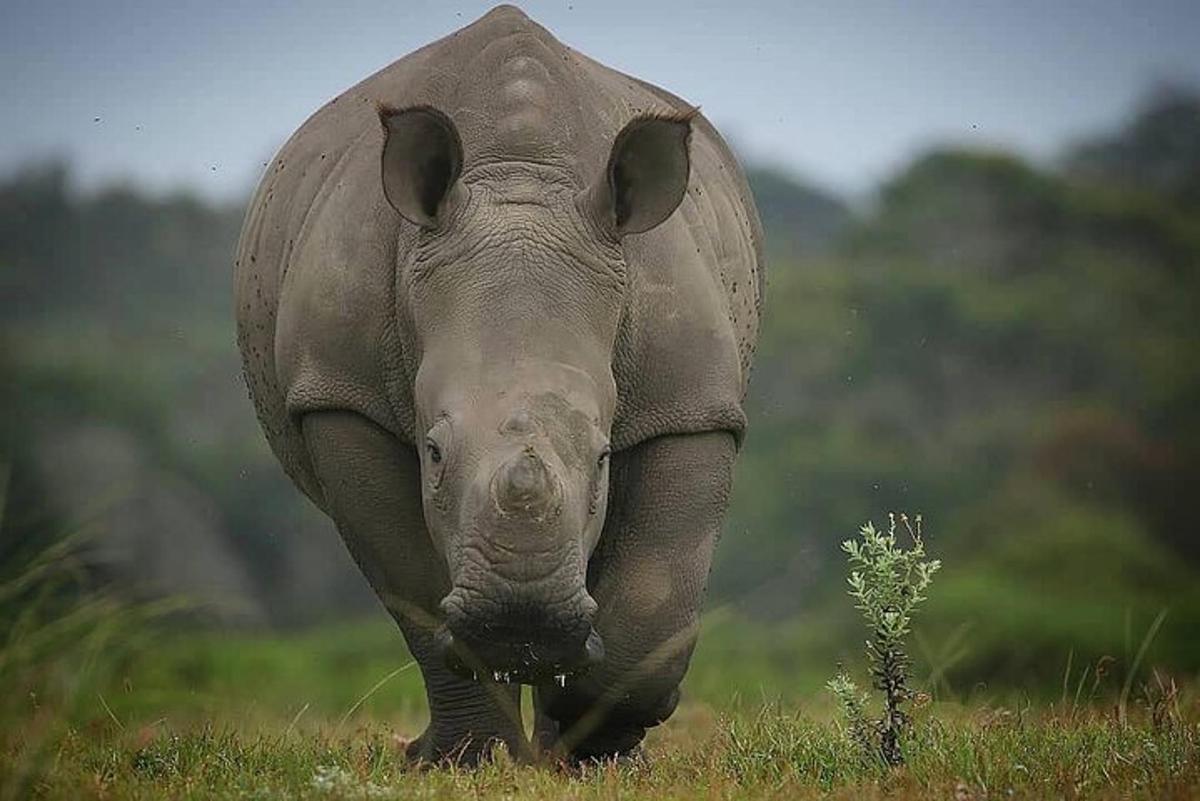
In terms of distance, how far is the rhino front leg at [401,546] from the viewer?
7879 millimetres

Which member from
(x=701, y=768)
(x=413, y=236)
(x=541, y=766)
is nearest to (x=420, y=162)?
(x=413, y=236)

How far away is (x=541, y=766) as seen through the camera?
25.0ft

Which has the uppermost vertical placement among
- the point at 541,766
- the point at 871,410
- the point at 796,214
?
the point at 796,214

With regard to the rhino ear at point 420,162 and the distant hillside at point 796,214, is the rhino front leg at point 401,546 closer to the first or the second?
the rhino ear at point 420,162

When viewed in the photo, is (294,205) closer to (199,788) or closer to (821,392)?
(199,788)

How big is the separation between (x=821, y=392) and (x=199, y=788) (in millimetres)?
35524

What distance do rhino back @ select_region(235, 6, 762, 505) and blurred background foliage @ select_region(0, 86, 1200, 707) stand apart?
1304cm

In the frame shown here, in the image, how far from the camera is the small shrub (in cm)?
715

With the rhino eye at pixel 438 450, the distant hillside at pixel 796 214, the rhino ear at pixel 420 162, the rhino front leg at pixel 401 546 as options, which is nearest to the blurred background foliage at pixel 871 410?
the distant hillside at pixel 796 214

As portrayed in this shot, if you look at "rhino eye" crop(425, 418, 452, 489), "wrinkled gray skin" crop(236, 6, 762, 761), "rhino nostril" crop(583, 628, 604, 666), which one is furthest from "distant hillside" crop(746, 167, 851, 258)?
"rhino nostril" crop(583, 628, 604, 666)

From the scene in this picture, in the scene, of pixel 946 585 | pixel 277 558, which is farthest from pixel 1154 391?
pixel 277 558

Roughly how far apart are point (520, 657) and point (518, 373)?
81cm

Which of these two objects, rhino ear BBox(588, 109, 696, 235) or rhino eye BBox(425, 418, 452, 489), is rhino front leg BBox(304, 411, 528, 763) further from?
rhino ear BBox(588, 109, 696, 235)

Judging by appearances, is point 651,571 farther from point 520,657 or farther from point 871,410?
point 871,410
